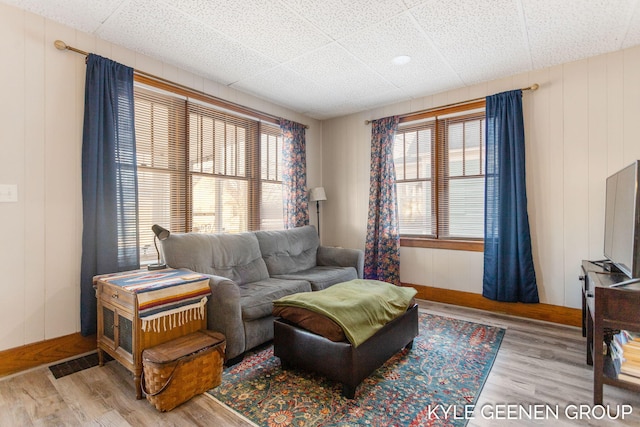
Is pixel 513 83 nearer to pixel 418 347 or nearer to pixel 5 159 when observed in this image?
pixel 418 347

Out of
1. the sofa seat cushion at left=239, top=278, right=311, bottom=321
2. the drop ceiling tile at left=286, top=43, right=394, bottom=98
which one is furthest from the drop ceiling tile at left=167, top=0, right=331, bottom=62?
the sofa seat cushion at left=239, top=278, right=311, bottom=321

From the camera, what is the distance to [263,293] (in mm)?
2621

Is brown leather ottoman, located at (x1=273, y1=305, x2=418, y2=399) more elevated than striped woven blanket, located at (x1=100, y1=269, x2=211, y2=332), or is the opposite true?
striped woven blanket, located at (x1=100, y1=269, x2=211, y2=332)

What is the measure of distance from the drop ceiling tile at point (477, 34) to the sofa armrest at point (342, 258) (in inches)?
91.0

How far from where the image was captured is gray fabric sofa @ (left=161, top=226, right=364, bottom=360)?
2260 millimetres

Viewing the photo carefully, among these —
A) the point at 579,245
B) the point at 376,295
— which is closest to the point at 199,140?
the point at 376,295

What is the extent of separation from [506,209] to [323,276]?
6.86 feet

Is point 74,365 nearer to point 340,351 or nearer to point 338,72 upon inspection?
point 340,351

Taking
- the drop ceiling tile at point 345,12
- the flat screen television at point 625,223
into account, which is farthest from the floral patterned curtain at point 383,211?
the flat screen television at point 625,223

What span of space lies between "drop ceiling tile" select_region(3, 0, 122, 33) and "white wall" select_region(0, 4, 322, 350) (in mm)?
77

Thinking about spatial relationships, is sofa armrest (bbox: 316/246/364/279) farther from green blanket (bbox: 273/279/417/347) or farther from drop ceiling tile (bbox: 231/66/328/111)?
drop ceiling tile (bbox: 231/66/328/111)

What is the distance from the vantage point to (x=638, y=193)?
1741mm

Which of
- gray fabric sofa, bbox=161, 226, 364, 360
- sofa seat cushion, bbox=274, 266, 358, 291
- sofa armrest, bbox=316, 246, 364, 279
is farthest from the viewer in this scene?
sofa armrest, bbox=316, 246, 364, 279

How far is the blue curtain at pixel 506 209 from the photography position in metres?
3.22
